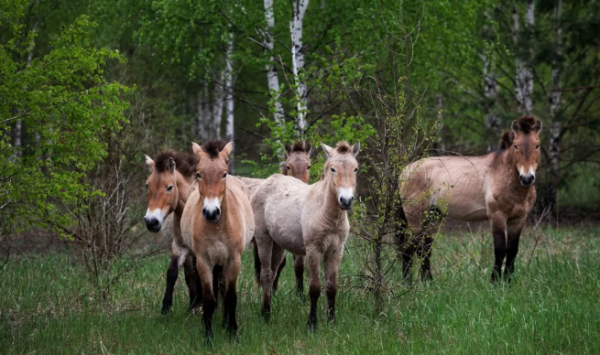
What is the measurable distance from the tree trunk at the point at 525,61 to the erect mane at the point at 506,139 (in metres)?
6.80

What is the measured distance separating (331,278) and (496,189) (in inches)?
145

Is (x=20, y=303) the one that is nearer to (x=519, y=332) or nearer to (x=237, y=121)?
(x=519, y=332)

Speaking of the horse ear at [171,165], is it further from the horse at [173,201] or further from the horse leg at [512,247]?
the horse leg at [512,247]

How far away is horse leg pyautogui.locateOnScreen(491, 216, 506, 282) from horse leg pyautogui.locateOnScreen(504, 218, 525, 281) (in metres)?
0.09

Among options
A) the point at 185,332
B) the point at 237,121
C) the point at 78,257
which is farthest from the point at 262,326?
the point at 237,121

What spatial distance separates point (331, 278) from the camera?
25.0 feet

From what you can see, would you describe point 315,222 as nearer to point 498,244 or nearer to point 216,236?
point 216,236

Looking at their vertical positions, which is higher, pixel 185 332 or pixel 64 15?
pixel 64 15

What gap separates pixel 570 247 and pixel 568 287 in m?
3.81

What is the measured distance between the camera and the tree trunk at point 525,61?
1664 centimetres

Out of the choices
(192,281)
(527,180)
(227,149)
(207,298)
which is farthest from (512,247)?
(207,298)

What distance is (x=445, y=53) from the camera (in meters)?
17.2

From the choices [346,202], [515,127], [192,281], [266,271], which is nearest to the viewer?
[346,202]

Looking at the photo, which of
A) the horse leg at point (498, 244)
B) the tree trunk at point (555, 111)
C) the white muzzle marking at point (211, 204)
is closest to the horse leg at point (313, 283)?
the white muzzle marking at point (211, 204)
